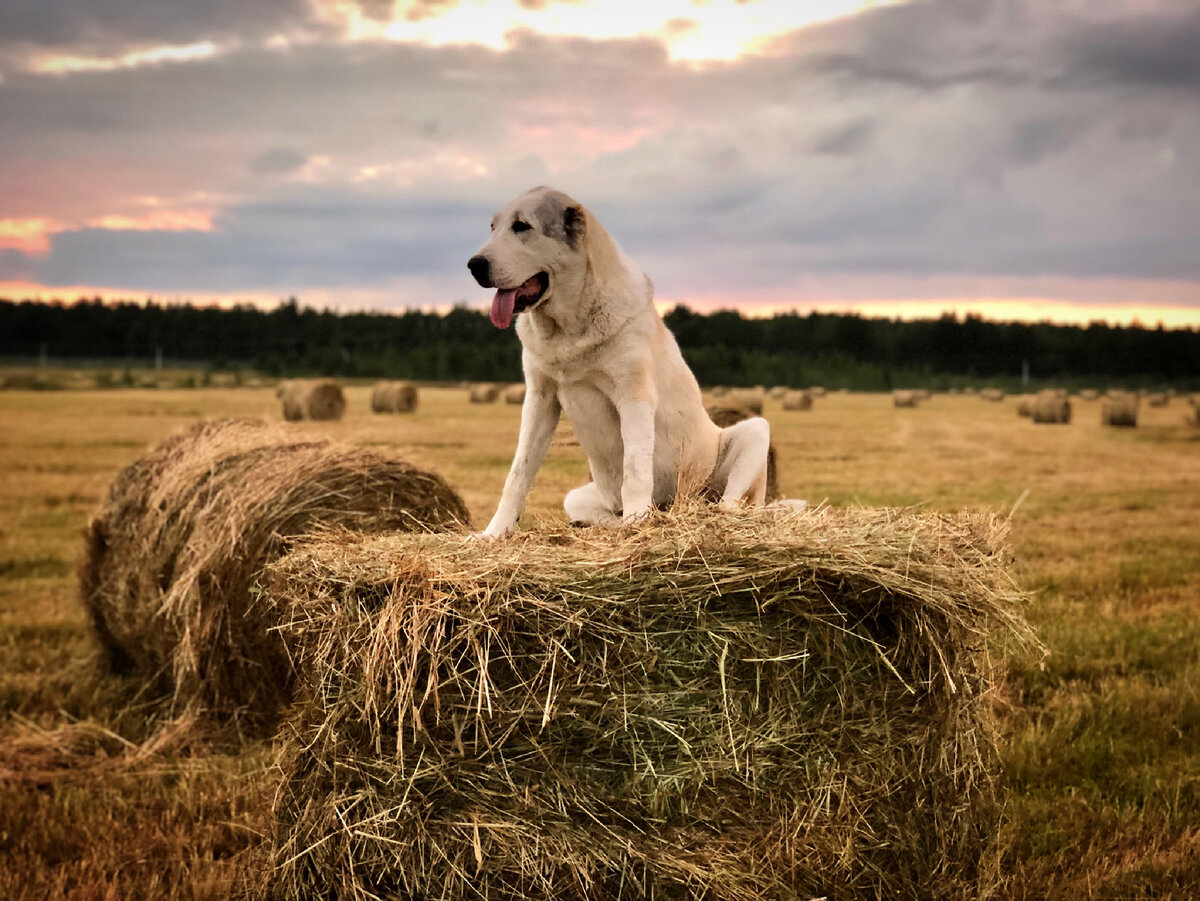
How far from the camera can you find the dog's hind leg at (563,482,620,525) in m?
4.43

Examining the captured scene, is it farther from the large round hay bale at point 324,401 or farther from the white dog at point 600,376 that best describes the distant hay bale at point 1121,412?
the white dog at point 600,376

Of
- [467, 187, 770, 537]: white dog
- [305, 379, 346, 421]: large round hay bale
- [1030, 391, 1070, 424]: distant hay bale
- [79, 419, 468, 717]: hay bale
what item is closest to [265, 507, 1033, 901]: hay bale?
[467, 187, 770, 537]: white dog

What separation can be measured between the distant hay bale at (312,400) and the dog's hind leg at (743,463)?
62.3 ft

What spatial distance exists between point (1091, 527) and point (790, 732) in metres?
9.13

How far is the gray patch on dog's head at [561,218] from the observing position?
3641 millimetres

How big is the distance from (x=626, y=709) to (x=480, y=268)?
1453mm

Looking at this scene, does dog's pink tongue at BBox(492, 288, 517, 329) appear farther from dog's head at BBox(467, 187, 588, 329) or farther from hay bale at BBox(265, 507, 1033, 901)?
hay bale at BBox(265, 507, 1033, 901)

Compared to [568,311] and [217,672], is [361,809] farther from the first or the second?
[217,672]

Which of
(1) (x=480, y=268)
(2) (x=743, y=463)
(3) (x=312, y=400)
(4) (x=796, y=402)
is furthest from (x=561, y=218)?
(4) (x=796, y=402)

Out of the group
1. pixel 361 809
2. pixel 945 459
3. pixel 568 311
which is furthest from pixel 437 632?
pixel 945 459

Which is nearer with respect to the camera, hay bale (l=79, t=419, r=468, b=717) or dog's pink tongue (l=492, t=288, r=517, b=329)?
dog's pink tongue (l=492, t=288, r=517, b=329)

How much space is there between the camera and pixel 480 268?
3.49m

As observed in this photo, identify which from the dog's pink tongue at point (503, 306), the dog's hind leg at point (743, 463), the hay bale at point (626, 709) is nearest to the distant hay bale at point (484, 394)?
the dog's hind leg at point (743, 463)

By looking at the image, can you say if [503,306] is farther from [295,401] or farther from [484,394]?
[484,394]
